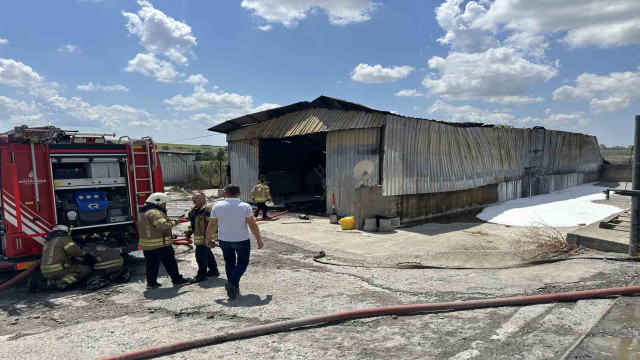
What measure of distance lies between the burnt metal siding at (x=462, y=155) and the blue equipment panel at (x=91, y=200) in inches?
318

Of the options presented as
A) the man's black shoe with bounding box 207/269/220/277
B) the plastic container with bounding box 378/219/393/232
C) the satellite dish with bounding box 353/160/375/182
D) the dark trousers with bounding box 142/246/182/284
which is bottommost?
the plastic container with bounding box 378/219/393/232

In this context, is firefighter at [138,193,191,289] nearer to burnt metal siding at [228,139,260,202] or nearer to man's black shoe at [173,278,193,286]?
man's black shoe at [173,278,193,286]

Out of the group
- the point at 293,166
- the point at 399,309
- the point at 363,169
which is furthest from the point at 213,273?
the point at 293,166

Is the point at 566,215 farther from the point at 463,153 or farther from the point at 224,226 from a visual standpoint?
the point at 224,226

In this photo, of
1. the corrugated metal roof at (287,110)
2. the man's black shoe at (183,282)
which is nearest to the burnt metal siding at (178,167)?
the corrugated metal roof at (287,110)

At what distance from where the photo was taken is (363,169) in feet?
40.7

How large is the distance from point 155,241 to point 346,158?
334 inches

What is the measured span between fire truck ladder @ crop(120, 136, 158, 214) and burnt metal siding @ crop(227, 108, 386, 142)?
22.8 feet

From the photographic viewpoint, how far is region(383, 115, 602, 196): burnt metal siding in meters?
13.1

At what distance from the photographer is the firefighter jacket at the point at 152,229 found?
20.5 ft

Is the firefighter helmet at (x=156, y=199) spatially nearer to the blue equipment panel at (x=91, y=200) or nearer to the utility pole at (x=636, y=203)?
the blue equipment panel at (x=91, y=200)

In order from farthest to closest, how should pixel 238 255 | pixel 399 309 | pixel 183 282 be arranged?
pixel 183 282
pixel 238 255
pixel 399 309

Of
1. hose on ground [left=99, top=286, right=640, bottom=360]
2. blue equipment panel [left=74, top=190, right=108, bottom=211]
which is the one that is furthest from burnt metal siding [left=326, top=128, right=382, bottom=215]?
hose on ground [left=99, top=286, right=640, bottom=360]

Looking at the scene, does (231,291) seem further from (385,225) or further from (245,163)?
(245,163)
